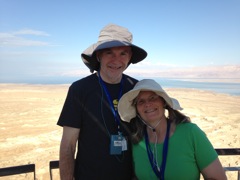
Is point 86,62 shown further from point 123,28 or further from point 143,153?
point 143,153

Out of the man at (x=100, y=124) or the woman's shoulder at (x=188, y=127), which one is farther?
the man at (x=100, y=124)

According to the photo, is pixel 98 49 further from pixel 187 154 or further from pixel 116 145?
pixel 187 154

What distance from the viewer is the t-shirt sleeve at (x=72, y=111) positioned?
6.70 ft

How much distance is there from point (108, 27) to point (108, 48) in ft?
0.77

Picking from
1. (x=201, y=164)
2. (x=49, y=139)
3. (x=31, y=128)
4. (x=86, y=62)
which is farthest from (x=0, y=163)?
(x=201, y=164)

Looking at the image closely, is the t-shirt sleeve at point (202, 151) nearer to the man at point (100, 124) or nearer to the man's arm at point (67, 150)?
the man at point (100, 124)

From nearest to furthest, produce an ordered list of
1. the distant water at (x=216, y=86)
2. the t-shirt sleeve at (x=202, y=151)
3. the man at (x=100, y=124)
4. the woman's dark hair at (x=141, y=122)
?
1. the t-shirt sleeve at (x=202, y=151)
2. the woman's dark hair at (x=141, y=122)
3. the man at (x=100, y=124)
4. the distant water at (x=216, y=86)

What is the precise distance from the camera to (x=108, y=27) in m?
2.28

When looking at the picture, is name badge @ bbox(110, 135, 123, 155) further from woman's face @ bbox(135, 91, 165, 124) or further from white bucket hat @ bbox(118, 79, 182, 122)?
woman's face @ bbox(135, 91, 165, 124)

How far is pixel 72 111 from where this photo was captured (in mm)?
2051

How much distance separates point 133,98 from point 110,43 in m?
0.49

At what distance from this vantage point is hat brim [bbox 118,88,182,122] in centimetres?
198

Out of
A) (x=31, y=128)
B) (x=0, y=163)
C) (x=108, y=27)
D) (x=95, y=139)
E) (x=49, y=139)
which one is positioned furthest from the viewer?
(x=31, y=128)

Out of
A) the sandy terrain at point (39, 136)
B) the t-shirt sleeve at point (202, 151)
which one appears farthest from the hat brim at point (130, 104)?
the sandy terrain at point (39, 136)
